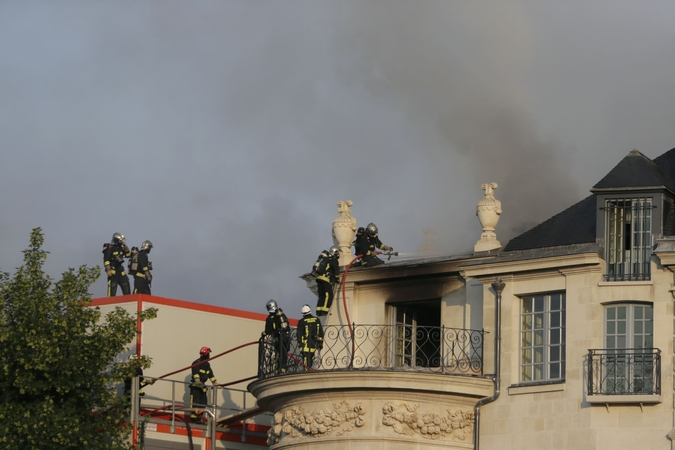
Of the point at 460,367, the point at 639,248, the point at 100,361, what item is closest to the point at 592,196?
the point at 639,248

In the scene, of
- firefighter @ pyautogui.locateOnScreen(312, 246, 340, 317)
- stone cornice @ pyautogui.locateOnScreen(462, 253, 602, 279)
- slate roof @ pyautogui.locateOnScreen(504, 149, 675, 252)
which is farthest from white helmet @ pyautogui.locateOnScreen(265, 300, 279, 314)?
slate roof @ pyautogui.locateOnScreen(504, 149, 675, 252)

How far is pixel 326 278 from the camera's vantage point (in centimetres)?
3769

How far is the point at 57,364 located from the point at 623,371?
1293cm

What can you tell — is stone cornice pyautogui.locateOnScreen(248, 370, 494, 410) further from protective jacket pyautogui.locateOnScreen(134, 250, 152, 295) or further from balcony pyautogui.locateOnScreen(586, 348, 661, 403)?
protective jacket pyautogui.locateOnScreen(134, 250, 152, 295)

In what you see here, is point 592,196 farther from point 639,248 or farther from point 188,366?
point 188,366

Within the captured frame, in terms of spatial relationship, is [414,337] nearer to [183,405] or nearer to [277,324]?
[277,324]

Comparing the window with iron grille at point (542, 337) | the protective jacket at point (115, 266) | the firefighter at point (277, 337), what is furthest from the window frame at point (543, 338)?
the protective jacket at point (115, 266)

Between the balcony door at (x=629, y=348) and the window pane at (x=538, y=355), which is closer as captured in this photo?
the balcony door at (x=629, y=348)

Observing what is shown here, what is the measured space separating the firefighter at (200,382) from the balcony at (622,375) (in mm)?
10958

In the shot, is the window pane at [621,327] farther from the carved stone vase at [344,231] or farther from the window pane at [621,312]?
the carved stone vase at [344,231]

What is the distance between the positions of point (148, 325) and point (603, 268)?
13.8m

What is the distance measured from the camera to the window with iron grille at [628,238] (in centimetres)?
3441

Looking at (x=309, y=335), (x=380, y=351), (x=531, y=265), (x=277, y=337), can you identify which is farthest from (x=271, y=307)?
(x=531, y=265)

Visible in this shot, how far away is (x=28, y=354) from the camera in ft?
120
